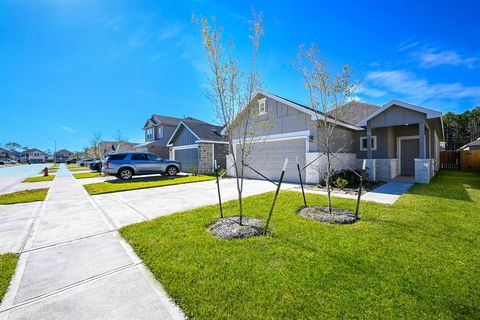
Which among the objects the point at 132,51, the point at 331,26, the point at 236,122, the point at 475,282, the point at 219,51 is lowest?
the point at 475,282

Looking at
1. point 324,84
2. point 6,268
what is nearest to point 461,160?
point 324,84

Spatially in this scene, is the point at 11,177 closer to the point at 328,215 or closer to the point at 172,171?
the point at 172,171

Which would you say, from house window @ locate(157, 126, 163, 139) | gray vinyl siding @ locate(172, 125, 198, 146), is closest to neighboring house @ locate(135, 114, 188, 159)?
house window @ locate(157, 126, 163, 139)

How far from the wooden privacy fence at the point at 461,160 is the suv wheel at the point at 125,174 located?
28017 millimetres

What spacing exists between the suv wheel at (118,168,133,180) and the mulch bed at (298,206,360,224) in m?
12.3

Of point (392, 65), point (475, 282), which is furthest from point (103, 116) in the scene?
point (475, 282)

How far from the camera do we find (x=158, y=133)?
2991 centimetres

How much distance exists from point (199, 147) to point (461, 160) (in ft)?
77.7

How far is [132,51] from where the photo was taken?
12.2m

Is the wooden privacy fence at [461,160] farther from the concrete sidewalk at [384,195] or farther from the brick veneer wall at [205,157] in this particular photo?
the brick veneer wall at [205,157]

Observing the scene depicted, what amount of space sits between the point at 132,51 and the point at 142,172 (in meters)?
7.83

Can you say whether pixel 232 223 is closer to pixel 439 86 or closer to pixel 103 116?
pixel 439 86

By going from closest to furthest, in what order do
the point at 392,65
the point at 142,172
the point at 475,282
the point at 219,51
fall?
1. the point at 475,282
2. the point at 219,51
3. the point at 392,65
4. the point at 142,172

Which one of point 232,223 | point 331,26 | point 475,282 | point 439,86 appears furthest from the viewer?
point 439,86
